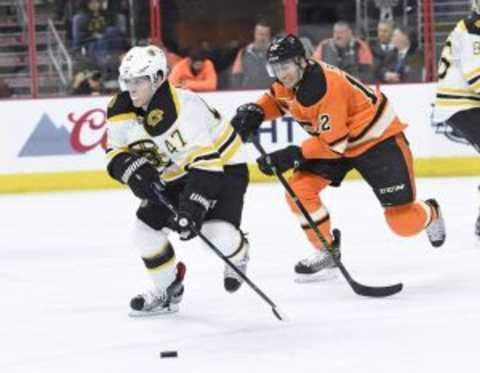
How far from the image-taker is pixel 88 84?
26.9 feet

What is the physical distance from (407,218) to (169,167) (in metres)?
1.00

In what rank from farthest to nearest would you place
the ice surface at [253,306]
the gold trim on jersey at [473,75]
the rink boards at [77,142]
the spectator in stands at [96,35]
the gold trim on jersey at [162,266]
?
the spectator in stands at [96,35] < the rink boards at [77,142] < the gold trim on jersey at [473,75] < the gold trim on jersey at [162,266] < the ice surface at [253,306]

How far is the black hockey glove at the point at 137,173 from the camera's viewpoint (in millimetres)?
3869

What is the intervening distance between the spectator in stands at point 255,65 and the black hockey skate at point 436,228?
3524 mm

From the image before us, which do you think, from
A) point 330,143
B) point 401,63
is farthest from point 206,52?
point 330,143

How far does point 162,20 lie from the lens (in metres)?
8.42

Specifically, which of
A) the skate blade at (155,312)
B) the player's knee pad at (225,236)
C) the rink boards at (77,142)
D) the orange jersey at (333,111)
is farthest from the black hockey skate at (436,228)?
the rink boards at (77,142)

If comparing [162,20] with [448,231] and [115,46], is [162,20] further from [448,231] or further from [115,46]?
[448,231]

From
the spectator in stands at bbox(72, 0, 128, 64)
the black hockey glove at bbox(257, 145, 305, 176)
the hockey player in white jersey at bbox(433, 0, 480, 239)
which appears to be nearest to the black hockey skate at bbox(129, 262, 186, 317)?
the black hockey glove at bbox(257, 145, 305, 176)

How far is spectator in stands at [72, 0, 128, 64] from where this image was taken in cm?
851

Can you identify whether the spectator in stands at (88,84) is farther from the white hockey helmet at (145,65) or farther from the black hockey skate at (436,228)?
the white hockey helmet at (145,65)

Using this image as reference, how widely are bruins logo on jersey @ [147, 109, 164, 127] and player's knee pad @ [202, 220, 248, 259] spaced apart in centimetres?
40

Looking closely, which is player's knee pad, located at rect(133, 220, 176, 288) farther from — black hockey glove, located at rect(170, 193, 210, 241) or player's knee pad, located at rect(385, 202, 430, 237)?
player's knee pad, located at rect(385, 202, 430, 237)

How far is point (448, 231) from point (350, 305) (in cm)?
162
